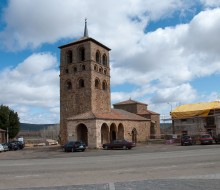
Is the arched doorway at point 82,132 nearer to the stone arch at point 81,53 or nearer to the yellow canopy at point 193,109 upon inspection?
the stone arch at point 81,53

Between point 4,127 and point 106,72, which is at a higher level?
point 106,72

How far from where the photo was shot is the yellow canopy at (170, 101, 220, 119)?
44.5 meters

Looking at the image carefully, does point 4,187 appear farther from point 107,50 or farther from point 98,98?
point 107,50

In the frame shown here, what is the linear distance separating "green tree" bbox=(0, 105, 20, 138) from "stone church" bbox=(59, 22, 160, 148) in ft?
66.5

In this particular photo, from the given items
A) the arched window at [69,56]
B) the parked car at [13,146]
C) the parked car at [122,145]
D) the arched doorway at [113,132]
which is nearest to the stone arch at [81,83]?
the arched window at [69,56]

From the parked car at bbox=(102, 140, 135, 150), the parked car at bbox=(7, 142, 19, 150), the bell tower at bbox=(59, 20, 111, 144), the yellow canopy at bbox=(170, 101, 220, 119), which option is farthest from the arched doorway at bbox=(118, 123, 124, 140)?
the parked car at bbox=(7, 142, 19, 150)

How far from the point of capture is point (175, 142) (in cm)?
4222

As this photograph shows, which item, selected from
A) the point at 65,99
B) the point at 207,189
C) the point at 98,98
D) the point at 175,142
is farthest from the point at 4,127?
the point at 207,189

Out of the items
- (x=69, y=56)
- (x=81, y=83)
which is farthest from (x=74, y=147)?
(x=69, y=56)

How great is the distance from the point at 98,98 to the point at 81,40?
8.64m

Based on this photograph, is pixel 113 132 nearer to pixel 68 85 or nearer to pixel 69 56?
pixel 68 85

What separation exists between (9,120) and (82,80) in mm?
23871

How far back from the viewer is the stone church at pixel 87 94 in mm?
39562

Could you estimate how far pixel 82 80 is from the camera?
42531 millimetres
